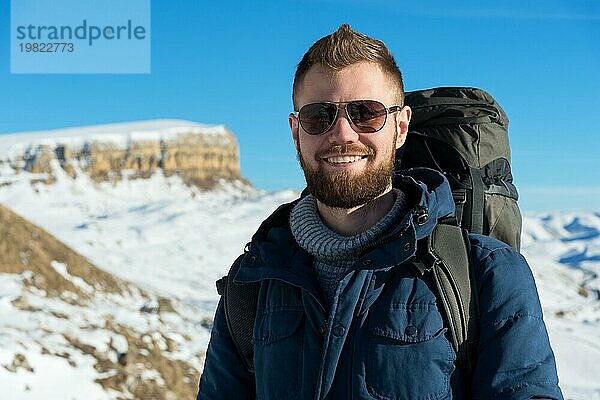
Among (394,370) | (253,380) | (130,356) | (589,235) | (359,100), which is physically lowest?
(589,235)

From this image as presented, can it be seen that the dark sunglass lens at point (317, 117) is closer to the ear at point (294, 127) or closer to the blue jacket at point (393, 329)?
the ear at point (294, 127)

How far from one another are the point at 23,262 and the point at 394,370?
14.2m

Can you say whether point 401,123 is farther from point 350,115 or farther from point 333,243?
point 333,243

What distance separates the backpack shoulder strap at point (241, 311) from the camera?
2.76m

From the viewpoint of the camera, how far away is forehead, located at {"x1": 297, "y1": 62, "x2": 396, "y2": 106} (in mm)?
2645

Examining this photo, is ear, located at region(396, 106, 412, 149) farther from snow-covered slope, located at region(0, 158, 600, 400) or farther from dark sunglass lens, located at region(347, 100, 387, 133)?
snow-covered slope, located at region(0, 158, 600, 400)

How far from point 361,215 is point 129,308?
13698 millimetres

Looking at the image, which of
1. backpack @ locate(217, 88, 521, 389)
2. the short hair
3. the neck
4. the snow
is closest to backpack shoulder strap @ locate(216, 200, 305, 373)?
backpack @ locate(217, 88, 521, 389)

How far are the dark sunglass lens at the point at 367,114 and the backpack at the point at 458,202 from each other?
1.55 ft

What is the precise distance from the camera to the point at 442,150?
3.27 meters

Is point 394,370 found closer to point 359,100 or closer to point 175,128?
point 359,100

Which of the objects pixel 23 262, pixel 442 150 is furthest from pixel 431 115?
pixel 23 262

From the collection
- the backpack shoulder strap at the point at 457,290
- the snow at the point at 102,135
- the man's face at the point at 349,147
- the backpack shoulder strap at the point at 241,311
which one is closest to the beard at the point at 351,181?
the man's face at the point at 349,147

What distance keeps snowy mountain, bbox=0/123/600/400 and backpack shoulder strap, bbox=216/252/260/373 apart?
7077 millimetres
